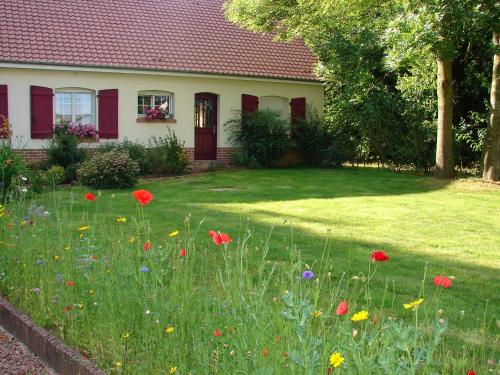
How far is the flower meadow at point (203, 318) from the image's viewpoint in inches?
110

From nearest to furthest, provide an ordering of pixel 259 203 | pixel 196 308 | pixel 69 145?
1. pixel 196 308
2. pixel 259 203
3. pixel 69 145

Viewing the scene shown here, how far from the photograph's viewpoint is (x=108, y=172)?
14.3 meters

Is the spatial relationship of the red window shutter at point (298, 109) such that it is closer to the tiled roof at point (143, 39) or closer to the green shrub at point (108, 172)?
the tiled roof at point (143, 39)

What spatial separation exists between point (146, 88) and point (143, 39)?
172 centimetres

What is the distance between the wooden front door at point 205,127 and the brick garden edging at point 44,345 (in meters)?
15.0

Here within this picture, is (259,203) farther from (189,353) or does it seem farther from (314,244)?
(189,353)

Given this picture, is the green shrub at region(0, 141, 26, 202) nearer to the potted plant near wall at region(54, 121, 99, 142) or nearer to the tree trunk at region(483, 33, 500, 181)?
the potted plant near wall at region(54, 121, 99, 142)

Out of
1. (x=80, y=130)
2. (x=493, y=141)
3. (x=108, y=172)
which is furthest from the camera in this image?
(x=80, y=130)

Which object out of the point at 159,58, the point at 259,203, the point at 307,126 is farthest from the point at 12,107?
the point at 307,126

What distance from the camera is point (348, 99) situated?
1927 cm

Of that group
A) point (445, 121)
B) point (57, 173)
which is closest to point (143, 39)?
point (57, 173)

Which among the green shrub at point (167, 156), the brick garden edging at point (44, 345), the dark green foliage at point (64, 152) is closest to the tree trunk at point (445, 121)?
the green shrub at point (167, 156)

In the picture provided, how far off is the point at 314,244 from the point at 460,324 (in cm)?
315

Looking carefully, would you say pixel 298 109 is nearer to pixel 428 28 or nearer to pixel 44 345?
pixel 428 28
